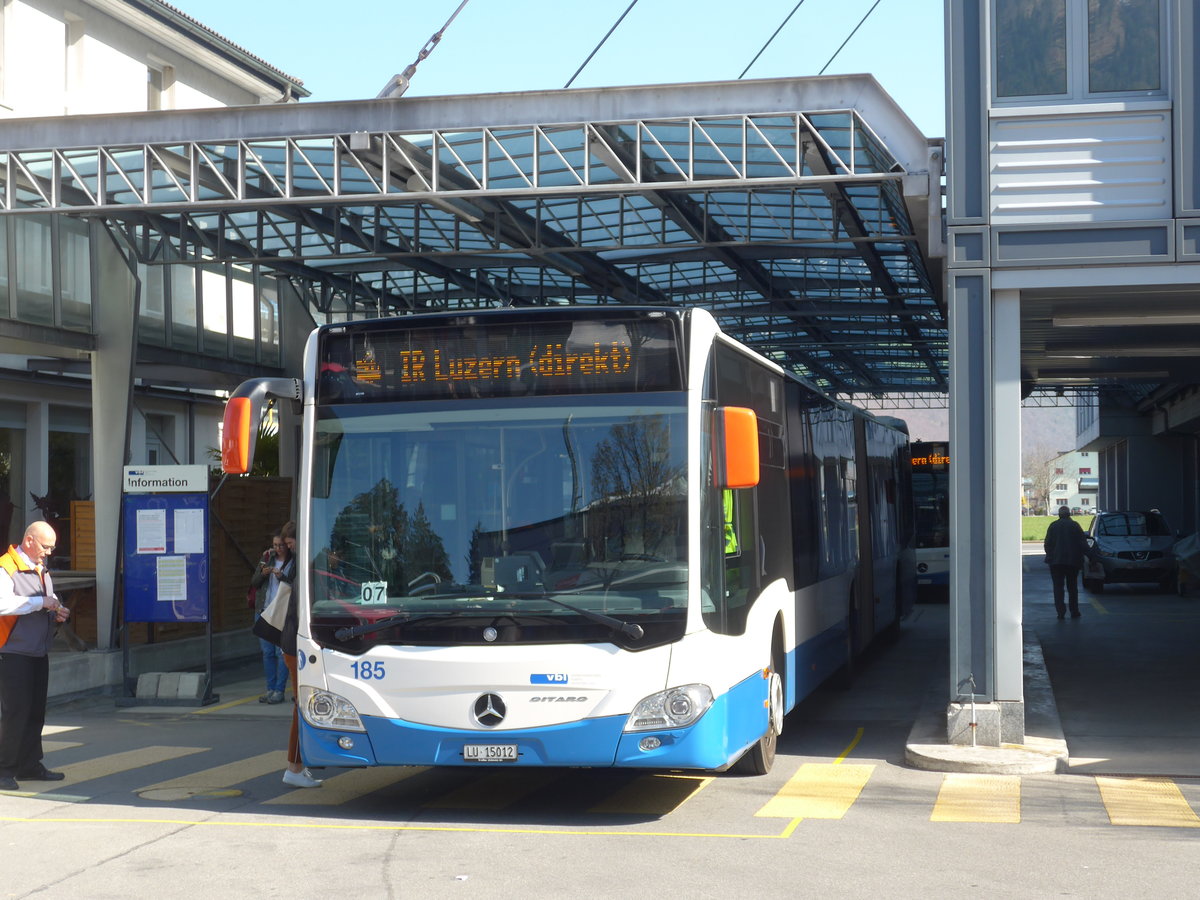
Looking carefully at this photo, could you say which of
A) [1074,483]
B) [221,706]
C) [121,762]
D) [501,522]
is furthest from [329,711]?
[1074,483]

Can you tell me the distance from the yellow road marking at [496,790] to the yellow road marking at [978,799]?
8.68 feet

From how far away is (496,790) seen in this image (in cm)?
988

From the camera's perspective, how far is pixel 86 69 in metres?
28.3

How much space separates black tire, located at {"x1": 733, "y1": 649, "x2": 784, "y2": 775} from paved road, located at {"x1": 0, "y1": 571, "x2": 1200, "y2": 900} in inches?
3.6

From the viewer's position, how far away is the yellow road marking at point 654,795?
9133mm

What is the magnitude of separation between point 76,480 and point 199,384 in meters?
4.25

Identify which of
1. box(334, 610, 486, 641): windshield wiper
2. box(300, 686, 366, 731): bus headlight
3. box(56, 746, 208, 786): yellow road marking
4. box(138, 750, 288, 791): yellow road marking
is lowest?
box(56, 746, 208, 786): yellow road marking

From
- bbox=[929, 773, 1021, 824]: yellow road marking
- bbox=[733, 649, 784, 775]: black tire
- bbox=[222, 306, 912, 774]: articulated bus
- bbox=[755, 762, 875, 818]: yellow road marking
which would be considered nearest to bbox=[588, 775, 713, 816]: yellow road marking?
bbox=[733, 649, 784, 775]: black tire

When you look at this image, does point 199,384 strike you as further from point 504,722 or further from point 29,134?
point 504,722

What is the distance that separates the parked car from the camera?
32.3 metres

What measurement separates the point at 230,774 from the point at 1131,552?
26.3m

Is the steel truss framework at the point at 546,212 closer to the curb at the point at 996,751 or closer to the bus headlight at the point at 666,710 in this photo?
the curb at the point at 996,751

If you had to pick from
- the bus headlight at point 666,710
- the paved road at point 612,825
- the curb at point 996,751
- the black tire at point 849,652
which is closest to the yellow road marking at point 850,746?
the paved road at point 612,825

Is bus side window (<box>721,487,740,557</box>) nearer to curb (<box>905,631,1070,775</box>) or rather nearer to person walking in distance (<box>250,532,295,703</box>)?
curb (<box>905,631,1070,775</box>)
